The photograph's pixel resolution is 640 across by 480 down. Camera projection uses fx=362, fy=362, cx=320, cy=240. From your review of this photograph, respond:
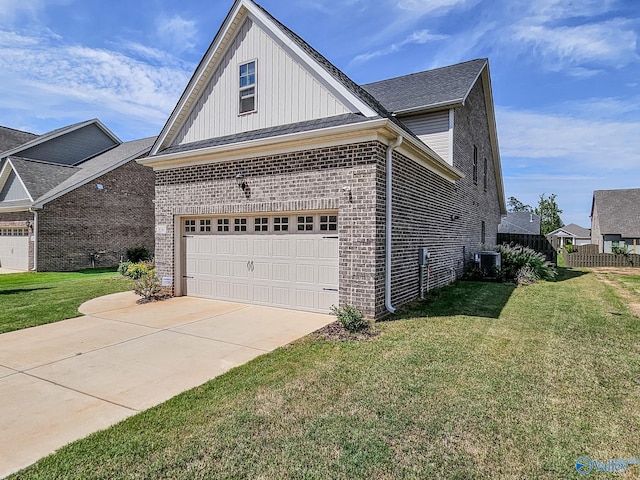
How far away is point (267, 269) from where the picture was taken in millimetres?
8484

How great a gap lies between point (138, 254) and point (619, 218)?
38.0 meters

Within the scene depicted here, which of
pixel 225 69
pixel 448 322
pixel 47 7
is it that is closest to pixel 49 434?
pixel 448 322

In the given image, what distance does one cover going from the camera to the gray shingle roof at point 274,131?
7212 millimetres

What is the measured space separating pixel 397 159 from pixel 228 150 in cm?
390

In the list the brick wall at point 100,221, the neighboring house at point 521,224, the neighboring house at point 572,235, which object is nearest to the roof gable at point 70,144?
the brick wall at point 100,221

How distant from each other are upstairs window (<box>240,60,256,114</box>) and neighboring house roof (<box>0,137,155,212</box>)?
529 inches

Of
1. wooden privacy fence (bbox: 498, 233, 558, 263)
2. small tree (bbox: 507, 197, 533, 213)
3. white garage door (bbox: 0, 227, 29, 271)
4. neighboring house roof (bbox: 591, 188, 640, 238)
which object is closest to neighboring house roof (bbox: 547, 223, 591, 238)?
small tree (bbox: 507, 197, 533, 213)

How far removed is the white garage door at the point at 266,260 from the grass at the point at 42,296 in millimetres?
2977

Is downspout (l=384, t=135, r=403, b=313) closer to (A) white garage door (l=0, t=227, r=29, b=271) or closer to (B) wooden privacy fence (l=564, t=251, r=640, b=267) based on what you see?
(A) white garage door (l=0, t=227, r=29, b=271)

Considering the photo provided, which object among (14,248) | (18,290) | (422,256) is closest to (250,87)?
(422,256)

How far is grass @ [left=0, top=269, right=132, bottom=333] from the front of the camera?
7453 millimetres

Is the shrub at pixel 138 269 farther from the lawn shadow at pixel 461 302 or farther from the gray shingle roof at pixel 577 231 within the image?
Answer: the gray shingle roof at pixel 577 231

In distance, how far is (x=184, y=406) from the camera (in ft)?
11.9

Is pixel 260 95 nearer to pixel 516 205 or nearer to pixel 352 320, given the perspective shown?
pixel 352 320
